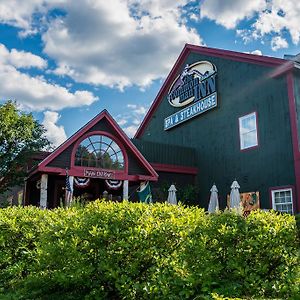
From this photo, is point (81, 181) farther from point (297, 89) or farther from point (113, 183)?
point (297, 89)

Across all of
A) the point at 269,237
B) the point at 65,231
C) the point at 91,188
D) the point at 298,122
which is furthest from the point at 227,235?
the point at 91,188

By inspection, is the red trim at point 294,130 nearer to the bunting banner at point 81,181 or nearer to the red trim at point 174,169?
the red trim at point 174,169

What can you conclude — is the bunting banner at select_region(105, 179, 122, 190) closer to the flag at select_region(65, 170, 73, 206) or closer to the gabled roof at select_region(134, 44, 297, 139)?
the flag at select_region(65, 170, 73, 206)

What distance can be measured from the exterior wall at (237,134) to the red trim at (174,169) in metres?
0.44

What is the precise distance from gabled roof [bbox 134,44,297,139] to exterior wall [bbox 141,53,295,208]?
0.90 ft

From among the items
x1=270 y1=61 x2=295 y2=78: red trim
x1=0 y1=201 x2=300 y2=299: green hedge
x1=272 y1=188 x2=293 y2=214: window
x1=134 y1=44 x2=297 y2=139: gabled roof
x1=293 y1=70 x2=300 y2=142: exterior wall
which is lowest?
x1=0 y1=201 x2=300 y2=299: green hedge

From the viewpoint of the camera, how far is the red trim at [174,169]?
→ 19.1 metres

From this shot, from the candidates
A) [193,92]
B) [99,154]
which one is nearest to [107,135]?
[99,154]

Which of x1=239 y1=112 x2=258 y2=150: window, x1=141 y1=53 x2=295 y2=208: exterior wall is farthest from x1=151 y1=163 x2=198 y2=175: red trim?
x1=239 y1=112 x2=258 y2=150: window

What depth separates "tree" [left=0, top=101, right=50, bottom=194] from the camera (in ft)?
52.6

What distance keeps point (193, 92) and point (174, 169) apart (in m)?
4.61

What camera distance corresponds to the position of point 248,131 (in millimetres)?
17625

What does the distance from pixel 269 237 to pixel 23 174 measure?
13.3 meters

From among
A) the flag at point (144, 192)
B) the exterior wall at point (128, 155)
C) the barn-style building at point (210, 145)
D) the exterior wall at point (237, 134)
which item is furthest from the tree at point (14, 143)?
the exterior wall at point (237, 134)
